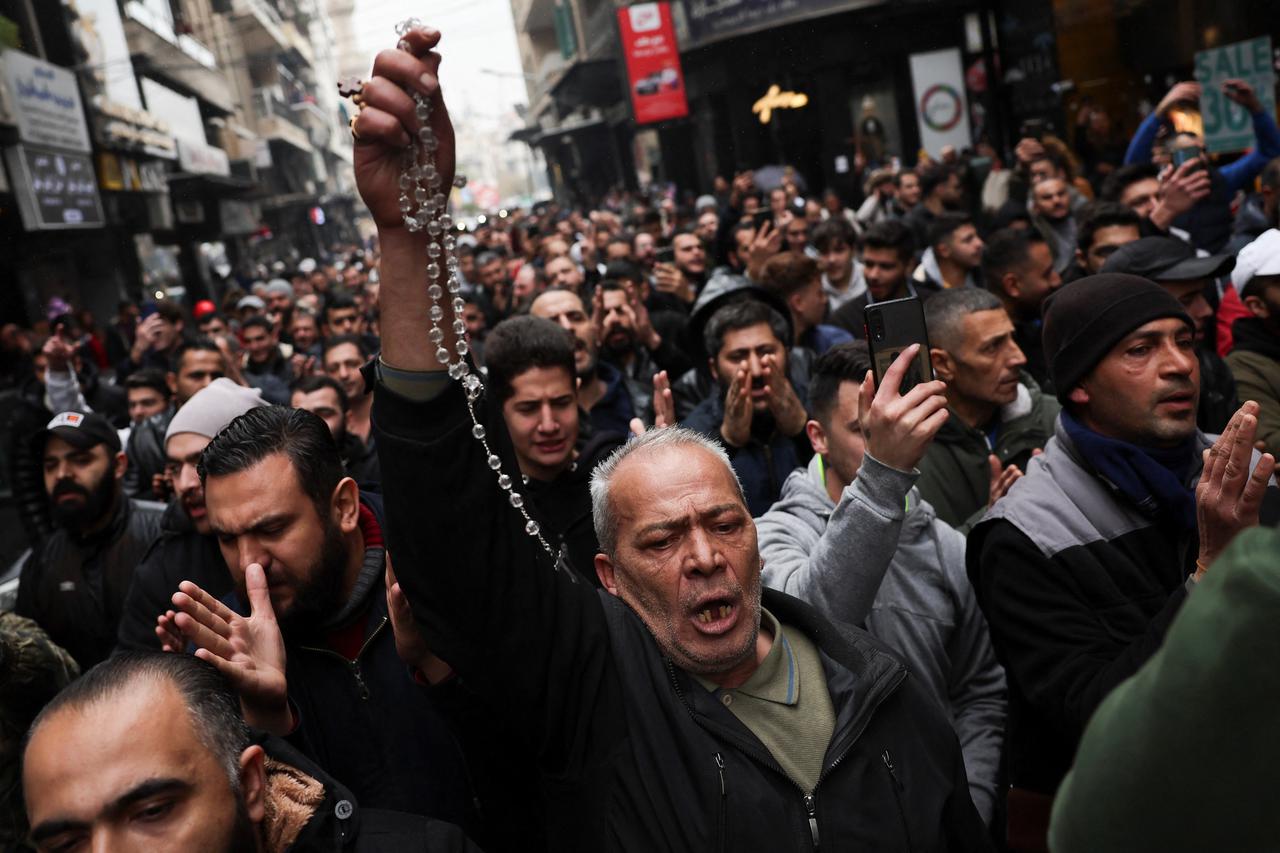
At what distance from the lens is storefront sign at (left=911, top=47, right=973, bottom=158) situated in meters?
20.4

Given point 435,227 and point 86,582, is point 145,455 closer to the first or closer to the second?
point 86,582

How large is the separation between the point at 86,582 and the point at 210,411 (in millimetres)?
1027

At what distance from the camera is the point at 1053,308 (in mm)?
3084

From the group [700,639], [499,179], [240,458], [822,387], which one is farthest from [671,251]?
[499,179]

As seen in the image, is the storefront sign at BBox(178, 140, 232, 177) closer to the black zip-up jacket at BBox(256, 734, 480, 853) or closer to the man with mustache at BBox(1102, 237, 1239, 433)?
the man with mustache at BBox(1102, 237, 1239, 433)

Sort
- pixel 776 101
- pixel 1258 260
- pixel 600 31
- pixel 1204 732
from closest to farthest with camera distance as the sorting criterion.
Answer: pixel 1204 732 < pixel 1258 260 < pixel 776 101 < pixel 600 31

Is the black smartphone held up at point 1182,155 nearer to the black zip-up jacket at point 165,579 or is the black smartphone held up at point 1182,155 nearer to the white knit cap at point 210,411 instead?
the white knit cap at point 210,411

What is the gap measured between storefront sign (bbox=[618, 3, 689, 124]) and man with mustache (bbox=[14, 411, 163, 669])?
19.1 m

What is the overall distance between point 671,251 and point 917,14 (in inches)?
619

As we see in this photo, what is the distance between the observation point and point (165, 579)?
3.63 meters

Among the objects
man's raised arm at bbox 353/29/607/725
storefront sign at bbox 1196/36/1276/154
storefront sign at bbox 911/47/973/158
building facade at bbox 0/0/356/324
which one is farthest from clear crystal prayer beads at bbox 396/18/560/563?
storefront sign at bbox 911/47/973/158

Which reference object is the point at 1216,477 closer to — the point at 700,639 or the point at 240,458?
the point at 700,639

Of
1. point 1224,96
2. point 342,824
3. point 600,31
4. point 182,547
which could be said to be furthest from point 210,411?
point 600,31

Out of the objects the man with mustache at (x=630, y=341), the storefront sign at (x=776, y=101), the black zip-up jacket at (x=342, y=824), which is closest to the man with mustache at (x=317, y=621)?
the black zip-up jacket at (x=342, y=824)
